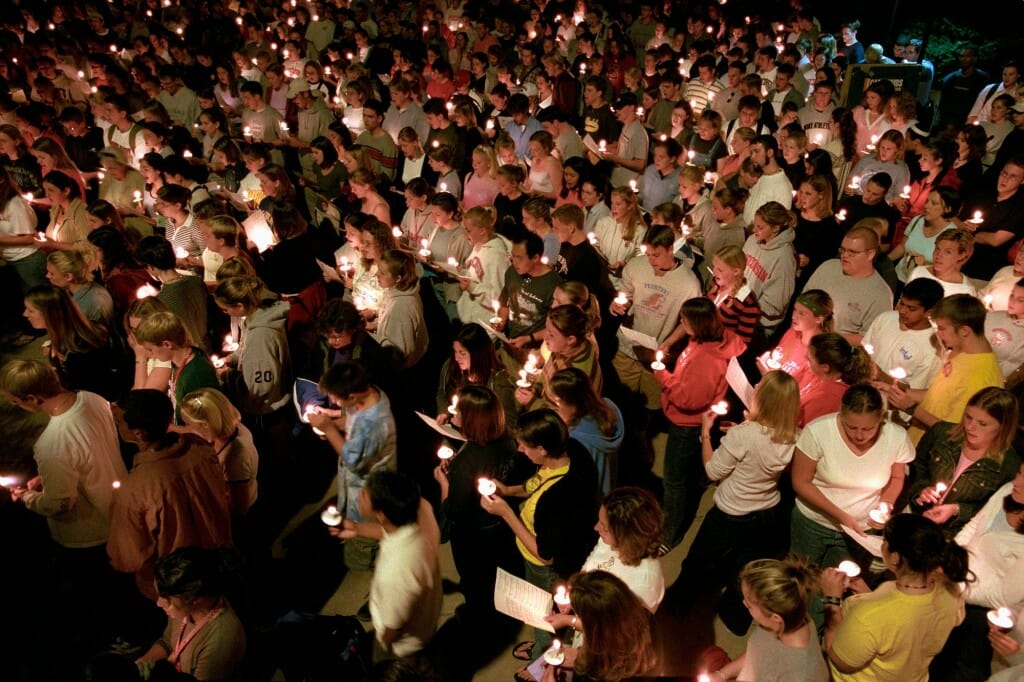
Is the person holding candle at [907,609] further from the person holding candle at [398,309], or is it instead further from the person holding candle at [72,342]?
the person holding candle at [72,342]

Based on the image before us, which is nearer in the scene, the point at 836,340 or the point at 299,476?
the point at 836,340

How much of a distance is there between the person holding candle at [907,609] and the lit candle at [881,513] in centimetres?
76

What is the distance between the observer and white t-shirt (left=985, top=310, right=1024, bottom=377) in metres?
→ 4.98

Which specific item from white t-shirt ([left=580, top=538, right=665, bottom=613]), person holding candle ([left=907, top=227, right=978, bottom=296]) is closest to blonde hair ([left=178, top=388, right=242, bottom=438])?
white t-shirt ([left=580, top=538, right=665, bottom=613])

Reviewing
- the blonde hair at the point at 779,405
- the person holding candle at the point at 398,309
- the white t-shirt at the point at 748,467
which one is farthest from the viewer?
the person holding candle at the point at 398,309

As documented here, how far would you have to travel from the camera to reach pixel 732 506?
428 centimetres

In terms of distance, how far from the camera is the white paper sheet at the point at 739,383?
450 centimetres

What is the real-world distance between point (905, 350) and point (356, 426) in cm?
367

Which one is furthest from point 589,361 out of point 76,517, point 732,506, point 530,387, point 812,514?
point 76,517

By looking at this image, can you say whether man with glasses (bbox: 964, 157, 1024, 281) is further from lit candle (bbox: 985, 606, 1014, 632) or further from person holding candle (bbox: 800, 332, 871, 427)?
lit candle (bbox: 985, 606, 1014, 632)

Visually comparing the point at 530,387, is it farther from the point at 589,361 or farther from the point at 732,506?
the point at 732,506

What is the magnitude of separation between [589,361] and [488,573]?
1522mm

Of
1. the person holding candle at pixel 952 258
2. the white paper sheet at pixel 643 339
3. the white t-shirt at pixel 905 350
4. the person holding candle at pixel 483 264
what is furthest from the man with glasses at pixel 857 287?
the person holding candle at pixel 483 264

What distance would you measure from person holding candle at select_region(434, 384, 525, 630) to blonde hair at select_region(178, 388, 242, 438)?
1277mm
